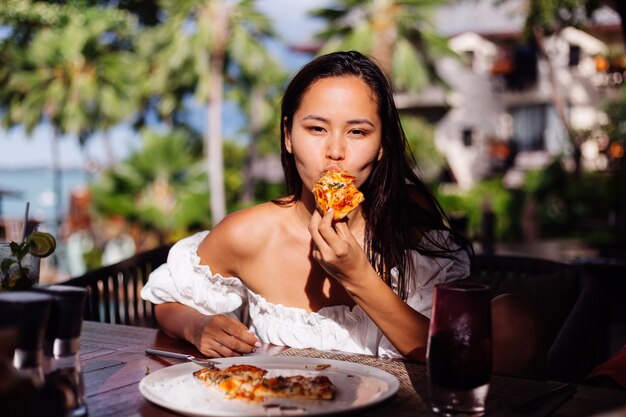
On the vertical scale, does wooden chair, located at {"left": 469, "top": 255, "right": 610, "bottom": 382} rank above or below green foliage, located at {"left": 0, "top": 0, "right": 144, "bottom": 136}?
below

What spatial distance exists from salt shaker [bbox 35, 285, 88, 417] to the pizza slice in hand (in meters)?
0.66

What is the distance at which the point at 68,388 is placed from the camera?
3.99 ft

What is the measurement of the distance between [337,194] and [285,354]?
40 centimetres

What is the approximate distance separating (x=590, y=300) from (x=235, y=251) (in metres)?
1.05

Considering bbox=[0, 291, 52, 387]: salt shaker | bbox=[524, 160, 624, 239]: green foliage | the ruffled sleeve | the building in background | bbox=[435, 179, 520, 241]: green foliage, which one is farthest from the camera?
the building in background

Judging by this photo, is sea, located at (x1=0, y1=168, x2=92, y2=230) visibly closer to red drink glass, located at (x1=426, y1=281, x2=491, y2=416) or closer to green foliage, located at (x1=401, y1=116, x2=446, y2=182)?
green foliage, located at (x1=401, y1=116, x2=446, y2=182)

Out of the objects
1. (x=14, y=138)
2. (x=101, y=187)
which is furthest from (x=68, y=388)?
(x=14, y=138)

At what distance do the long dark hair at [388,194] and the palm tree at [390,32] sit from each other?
18317 millimetres

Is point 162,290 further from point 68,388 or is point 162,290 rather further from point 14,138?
point 14,138

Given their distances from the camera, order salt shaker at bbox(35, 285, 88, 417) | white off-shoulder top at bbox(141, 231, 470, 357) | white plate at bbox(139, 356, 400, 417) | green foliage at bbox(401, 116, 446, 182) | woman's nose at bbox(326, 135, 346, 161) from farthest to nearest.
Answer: green foliage at bbox(401, 116, 446, 182) < white off-shoulder top at bbox(141, 231, 470, 357) < woman's nose at bbox(326, 135, 346, 161) < white plate at bbox(139, 356, 400, 417) < salt shaker at bbox(35, 285, 88, 417)

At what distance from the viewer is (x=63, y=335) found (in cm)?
122

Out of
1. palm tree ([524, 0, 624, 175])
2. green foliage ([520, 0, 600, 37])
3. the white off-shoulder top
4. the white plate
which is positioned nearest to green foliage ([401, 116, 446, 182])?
palm tree ([524, 0, 624, 175])

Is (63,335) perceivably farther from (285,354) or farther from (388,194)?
(388,194)

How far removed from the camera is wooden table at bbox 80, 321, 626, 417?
1.35 meters
